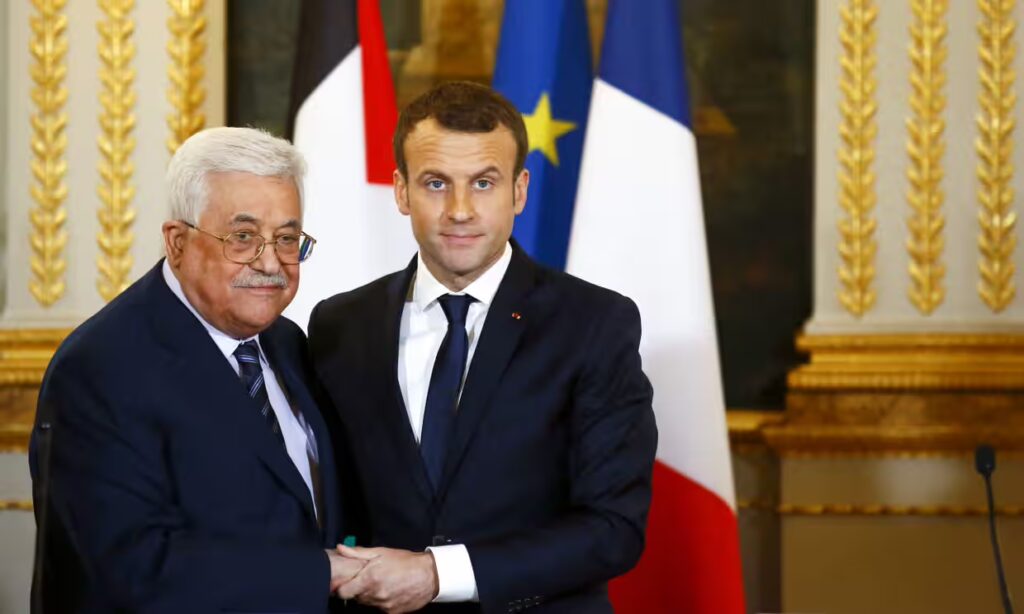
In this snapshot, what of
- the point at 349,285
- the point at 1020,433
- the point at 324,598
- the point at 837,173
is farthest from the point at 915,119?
the point at 324,598

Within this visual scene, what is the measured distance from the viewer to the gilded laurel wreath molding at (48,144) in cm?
461

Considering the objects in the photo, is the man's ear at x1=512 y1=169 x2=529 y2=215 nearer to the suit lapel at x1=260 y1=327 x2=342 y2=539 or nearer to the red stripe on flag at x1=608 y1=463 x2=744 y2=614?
the suit lapel at x1=260 y1=327 x2=342 y2=539

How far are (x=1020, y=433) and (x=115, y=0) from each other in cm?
329

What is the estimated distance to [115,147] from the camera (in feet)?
15.2

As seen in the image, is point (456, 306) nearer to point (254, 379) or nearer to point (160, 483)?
point (254, 379)

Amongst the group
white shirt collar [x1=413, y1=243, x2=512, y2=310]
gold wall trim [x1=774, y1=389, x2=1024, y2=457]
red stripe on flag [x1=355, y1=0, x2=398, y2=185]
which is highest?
red stripe on flag [x1=355, y1=0, x2=398, y2=185]

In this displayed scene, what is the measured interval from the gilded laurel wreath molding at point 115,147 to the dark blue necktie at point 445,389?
2393mm

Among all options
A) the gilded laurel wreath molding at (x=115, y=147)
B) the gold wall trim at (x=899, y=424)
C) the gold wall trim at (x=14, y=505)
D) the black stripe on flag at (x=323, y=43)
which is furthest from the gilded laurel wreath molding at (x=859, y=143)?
the gold wall trim at (x=14, y=505)

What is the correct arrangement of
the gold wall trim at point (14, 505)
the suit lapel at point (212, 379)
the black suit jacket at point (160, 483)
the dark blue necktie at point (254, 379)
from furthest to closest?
1. the gold wall trim at point (14, 505)
2. the dark blue necktie at point (254, 379)
3. the suit lapel at point (212, 379)
4. the black suit jacket at point (160, 483)

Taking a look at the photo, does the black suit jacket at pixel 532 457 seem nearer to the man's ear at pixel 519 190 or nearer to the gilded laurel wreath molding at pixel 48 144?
the man's ear at pixel 519 190

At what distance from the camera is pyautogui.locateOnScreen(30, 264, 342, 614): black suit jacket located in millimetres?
2158

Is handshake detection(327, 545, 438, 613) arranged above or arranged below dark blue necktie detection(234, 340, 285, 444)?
below

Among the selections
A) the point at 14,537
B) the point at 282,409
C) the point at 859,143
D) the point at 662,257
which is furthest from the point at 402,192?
the point at 14,537

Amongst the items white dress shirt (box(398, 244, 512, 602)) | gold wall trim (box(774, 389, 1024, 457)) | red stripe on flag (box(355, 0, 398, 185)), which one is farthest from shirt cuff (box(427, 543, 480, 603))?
gold wall trim (box(774, 389, 1024, 457))
